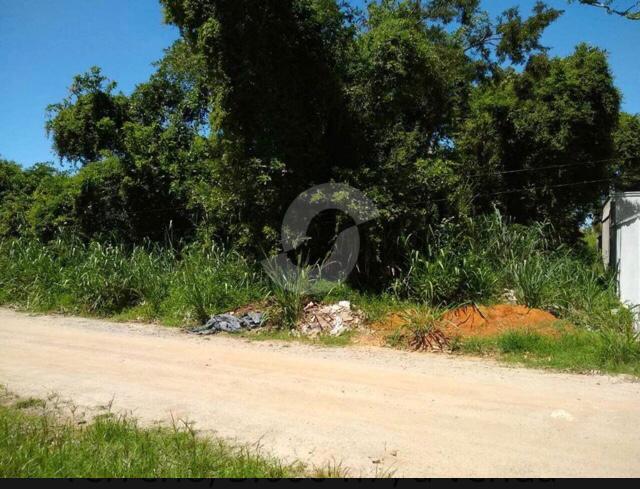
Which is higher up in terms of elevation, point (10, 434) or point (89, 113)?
point (89, 113)

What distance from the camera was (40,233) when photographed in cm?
1859

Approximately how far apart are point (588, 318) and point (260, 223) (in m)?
6.90

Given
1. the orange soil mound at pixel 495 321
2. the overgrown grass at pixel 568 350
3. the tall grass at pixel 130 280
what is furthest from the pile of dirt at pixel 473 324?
the tall grass at pixel 130 280

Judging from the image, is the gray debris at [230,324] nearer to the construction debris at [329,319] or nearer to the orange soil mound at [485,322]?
the construction debris at [329,319]

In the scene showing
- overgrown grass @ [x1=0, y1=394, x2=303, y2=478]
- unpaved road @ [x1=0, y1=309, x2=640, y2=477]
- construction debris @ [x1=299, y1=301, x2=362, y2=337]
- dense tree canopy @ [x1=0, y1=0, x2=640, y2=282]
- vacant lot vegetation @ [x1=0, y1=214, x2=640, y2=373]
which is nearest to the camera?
overgrown grass @ [x1=0, y1=394, x2=303, y2=478]

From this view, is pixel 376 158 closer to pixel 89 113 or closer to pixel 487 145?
pixel 487 145

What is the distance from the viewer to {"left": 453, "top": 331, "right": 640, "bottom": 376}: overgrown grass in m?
7.69

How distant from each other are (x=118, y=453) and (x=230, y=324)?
677cm

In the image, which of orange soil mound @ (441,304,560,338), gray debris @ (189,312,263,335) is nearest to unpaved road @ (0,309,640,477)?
orange soil mound @ (441,304,560,338)

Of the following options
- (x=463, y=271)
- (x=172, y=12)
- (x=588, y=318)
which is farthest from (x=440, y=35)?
(x=588, y=318)

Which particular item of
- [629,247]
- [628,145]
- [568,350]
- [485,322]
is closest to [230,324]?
[485,322]

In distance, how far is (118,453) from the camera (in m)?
4.23

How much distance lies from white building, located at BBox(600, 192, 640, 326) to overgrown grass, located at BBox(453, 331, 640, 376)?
267 centimetres

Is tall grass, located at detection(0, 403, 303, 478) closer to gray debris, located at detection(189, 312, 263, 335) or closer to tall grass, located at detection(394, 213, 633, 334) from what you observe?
gray debris, located at detection(189, 312, 263, 335)
